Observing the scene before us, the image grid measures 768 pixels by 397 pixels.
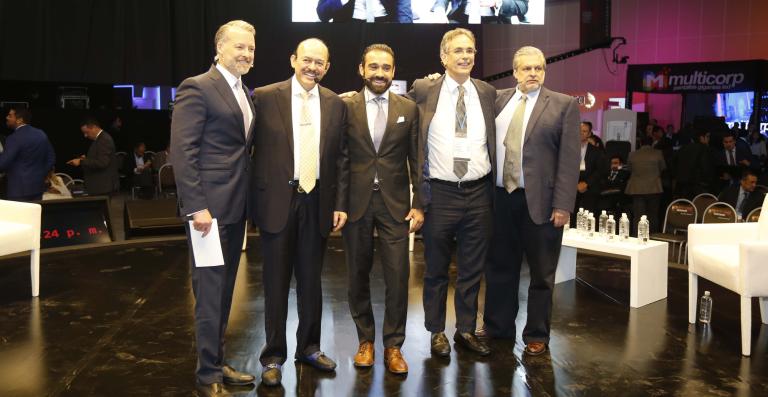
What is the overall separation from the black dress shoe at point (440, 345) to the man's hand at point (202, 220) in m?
1.39

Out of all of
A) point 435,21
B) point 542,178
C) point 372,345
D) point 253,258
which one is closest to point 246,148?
point 372,345

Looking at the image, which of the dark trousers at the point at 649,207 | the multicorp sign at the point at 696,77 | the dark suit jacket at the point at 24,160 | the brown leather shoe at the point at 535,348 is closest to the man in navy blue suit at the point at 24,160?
the dark suit jacket at the point at 24,160

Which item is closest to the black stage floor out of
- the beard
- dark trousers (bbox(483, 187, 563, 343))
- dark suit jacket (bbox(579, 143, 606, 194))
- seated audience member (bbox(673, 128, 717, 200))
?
dark trousers (bbox(483, 187, 563, 343))

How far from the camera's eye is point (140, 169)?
11.7 meters

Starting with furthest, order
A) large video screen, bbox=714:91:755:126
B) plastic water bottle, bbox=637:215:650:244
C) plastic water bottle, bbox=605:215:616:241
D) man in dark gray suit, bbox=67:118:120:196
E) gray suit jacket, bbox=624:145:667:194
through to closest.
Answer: large video screen, bbox=714:91:755:126 < gray suit jacket, bbox=624:145:667:194 < man in dark gray suit, bbox=67:118:120:196 < plastic water bottle, bbox=605:215:616:241 < plastic water bottle, bbox=637:215:650:244

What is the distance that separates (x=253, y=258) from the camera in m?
6.57

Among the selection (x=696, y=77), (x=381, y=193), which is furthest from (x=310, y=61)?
(x=696, y=77)

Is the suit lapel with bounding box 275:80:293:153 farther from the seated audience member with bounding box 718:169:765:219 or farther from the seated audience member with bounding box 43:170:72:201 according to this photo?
the seated audience member with bounding box 718:169:765:219

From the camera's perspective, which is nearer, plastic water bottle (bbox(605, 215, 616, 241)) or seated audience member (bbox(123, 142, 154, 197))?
plastic water bottle (bbox(605, 215, 616, 241))

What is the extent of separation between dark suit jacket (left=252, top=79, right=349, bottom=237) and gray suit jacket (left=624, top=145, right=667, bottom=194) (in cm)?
629

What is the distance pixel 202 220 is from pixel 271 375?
80cm

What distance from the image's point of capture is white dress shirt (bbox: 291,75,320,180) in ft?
11.2

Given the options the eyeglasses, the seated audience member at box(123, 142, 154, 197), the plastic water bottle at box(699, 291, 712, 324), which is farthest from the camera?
the seated audience member at box(123, 142, 154, 197)

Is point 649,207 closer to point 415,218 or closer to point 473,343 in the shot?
A: point 473,343
